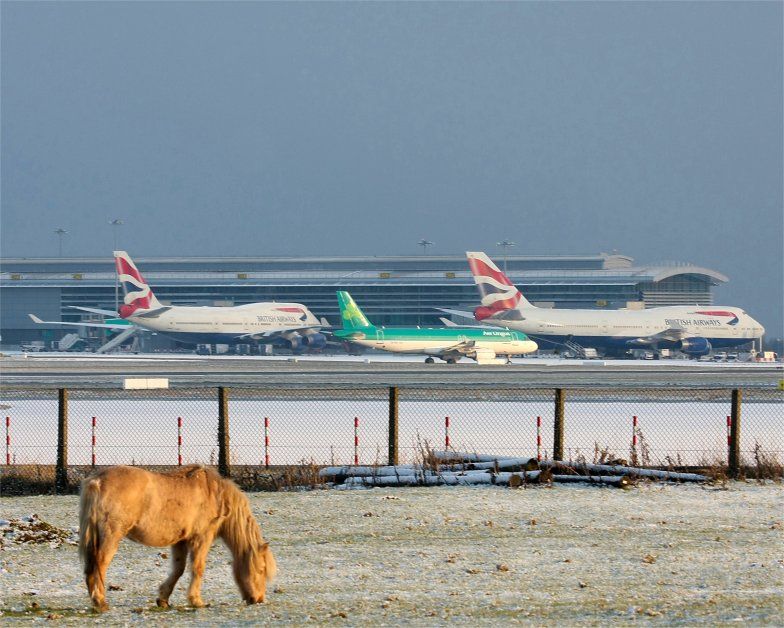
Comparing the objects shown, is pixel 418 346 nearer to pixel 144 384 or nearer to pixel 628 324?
pixel 628 324

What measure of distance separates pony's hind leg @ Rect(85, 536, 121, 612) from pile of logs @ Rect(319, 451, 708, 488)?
283 inches

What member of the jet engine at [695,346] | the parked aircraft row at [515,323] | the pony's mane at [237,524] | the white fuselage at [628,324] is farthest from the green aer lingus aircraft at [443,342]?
the pony's mane at [237,524]

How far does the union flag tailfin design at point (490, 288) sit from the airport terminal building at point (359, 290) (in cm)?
2778

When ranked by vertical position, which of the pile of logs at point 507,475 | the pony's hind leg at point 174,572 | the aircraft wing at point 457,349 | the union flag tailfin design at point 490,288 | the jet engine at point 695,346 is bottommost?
the jet engine at point 695,346

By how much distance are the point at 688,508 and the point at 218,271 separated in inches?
4631

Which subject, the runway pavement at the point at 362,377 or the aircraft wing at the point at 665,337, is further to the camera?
the aircraft wing at the point at 665,337

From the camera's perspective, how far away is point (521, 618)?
312 inches

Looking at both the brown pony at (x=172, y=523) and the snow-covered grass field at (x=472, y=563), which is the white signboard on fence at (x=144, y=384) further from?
the brown pony at (x=172, y=523)

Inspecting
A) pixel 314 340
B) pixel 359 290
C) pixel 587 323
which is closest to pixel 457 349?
pixel 587 323

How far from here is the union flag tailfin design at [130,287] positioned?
86562 mm

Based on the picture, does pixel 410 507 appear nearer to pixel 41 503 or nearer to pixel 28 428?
pixel 41 503

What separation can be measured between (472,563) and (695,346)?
256ft

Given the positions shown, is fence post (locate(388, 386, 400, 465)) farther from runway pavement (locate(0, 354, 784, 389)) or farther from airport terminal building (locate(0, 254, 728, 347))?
airport terminal building (locate(0, 254, 728, 347))

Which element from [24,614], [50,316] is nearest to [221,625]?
[24,614]
